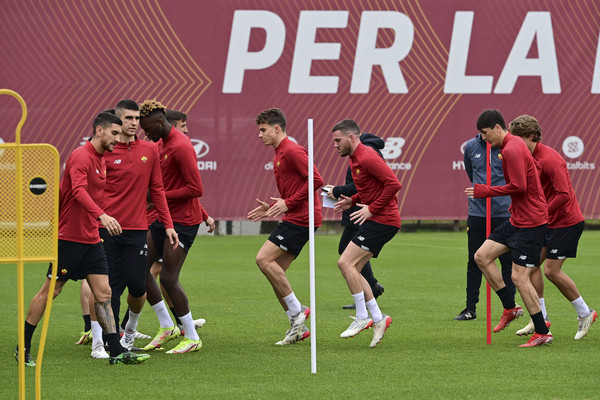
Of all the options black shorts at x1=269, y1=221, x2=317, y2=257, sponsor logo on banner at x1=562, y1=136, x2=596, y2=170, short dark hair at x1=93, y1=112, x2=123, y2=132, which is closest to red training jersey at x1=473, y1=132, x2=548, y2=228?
black shorts at x1=269, y1=221, x2=317, y2=257

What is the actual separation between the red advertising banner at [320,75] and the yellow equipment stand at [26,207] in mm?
18616

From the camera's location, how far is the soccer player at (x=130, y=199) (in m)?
8.38

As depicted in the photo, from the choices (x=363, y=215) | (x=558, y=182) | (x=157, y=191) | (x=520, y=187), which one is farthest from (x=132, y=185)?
(x=558, y=182)

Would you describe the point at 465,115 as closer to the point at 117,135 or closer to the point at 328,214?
the point at 328,214

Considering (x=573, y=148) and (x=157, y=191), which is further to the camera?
(x=573, y=148)

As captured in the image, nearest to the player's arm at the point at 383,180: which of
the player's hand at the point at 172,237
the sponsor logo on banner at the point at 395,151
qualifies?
the player's hand at the point at 172,237

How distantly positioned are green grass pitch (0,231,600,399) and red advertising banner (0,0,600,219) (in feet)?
34.3

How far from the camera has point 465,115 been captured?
83.5ft

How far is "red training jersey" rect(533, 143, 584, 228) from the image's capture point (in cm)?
915

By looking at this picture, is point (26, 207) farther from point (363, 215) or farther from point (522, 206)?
point (522, 206)

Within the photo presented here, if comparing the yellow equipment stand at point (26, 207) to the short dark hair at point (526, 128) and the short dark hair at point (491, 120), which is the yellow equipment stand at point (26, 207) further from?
the short dark hair at point (526, 128)

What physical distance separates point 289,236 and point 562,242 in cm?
250

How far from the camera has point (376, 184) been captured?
923cm

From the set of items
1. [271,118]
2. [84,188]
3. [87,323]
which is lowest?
[87,323]
